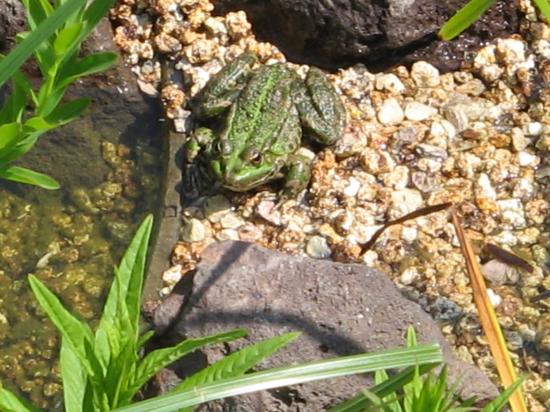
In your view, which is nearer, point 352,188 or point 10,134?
point 10,134

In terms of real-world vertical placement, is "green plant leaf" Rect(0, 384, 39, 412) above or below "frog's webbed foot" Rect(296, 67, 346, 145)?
above

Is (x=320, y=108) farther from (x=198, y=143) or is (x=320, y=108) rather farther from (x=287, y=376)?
(x=287, y=376)

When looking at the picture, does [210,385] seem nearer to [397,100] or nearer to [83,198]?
[83,198]

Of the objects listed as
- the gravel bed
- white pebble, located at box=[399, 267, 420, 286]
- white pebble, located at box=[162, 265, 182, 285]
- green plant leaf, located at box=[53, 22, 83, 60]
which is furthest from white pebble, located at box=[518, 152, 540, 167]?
green plant leaf, located at box=[53, 22, 83, 60]

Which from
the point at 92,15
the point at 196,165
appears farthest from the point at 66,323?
the point at 196,165

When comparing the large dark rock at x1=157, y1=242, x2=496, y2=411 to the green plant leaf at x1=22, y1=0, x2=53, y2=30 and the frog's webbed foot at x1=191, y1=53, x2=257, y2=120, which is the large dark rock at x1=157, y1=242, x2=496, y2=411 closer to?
the frog's webbed foot at x1=191, y1=53, x2=257, y2=120

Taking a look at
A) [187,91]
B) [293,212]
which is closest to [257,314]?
[293,212]
